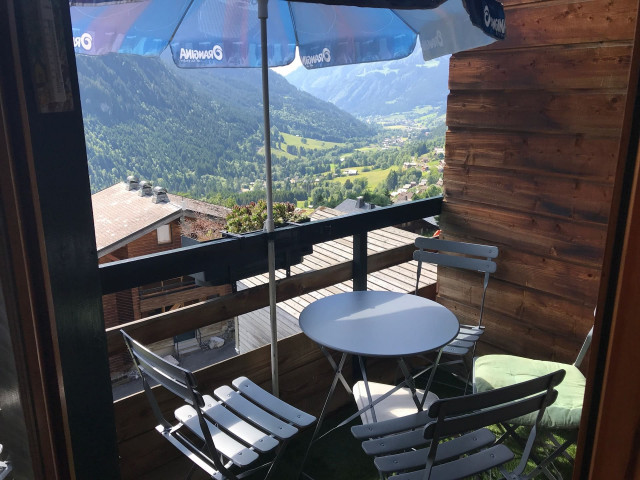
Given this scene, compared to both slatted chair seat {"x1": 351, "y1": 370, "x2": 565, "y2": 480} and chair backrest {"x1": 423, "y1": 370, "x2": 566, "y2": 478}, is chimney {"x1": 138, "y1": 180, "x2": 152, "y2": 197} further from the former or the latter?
chair backrest {"x1": 423, "y1": 370, "x2": 566, "y2": 478}

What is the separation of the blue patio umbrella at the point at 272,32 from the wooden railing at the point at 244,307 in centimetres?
16

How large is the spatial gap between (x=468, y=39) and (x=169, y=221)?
25.8 ft

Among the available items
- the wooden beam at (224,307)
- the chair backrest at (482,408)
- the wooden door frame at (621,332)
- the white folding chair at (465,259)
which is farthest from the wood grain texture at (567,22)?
the wooden door frame at (621,332)

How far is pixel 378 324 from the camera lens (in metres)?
2.33

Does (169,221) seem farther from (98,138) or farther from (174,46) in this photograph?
(174,46)

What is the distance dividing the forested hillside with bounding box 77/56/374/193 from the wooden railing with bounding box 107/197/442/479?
193 inches

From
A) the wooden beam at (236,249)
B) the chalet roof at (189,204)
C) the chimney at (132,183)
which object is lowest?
the chalet roof at (189,204)

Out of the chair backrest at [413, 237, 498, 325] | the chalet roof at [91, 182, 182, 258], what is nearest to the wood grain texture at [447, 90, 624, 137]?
the chair backrest at [413, 237, 498, 325]

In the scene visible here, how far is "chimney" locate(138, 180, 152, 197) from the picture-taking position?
10.5 meters

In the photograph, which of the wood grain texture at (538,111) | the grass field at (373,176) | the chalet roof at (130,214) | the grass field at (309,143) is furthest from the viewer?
the grass field at (309,143)

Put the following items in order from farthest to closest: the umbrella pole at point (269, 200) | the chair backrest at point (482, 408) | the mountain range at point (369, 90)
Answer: the mountain range at point (369, 90) < the umbrella pole at point (269, 200) < the chair backrest at point (482, 408)

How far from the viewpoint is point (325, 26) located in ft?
8.97

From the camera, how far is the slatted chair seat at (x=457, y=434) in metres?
1.46

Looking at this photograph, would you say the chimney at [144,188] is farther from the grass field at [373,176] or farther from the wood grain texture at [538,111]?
the wood grain texture at [538,111]
